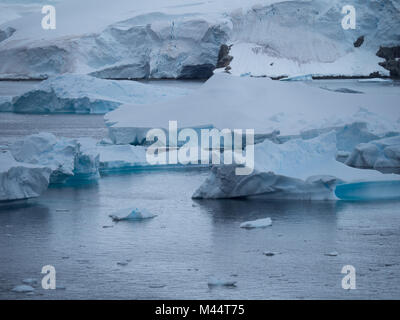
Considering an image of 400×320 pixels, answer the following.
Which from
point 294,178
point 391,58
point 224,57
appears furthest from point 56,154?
point 391,58

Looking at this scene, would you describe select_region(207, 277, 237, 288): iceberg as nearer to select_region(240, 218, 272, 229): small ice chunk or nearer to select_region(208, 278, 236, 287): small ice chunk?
select_region(208, 278, 236, 287): small ice chunk

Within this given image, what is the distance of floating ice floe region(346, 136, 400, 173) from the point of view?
32.8 ft

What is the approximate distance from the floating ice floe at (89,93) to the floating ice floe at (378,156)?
29.6 feet

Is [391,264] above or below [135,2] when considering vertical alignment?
below

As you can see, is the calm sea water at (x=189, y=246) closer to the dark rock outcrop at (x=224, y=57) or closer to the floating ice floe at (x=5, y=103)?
the floating ice floe at (x=5, y=103)

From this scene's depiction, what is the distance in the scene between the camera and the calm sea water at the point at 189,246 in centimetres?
510

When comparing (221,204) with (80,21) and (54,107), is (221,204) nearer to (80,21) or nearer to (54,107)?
(54,107)

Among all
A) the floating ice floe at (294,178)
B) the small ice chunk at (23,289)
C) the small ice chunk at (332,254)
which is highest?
the floating ice floe at (294,178)

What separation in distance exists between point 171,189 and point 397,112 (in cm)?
513

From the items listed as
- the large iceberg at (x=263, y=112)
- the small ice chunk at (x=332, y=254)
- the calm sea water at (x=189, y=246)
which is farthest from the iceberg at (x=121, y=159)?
the small ice chunk at (x=332, y=254)

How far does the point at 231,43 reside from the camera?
1336 inches

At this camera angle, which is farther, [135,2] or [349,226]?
[135,2]

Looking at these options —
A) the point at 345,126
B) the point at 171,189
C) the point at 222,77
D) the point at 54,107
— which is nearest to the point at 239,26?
the point at 54,107
